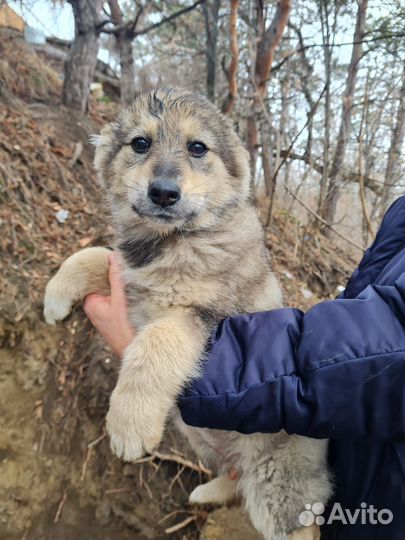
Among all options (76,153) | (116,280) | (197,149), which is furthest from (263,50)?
(116,280)

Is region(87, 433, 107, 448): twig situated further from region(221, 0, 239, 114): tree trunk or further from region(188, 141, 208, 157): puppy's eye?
region(221, 0, 239, 114): tree trunk

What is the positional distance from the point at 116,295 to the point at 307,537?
5.74ft

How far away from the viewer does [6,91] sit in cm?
654

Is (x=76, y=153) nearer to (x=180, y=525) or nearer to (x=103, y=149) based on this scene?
(x=103, y=149)

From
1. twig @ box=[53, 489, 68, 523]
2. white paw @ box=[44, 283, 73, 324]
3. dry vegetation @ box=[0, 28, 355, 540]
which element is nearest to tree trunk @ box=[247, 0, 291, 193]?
dry vegetation @ box=[0, 28, 355, 540]

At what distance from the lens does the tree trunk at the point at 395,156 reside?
6020 millimetres

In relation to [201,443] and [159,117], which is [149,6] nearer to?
[159,117]

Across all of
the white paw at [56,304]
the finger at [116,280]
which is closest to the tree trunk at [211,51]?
the finger at [116,280]

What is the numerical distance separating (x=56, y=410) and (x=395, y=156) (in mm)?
6217

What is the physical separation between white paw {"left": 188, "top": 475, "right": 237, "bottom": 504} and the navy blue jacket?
109cm

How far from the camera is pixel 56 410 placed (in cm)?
411

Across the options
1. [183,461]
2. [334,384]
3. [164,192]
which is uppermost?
[164,192]

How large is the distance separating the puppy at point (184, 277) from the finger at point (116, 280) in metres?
0.08

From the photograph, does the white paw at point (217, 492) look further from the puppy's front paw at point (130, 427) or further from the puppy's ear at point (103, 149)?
the puppy's ear at point (103, 149)
